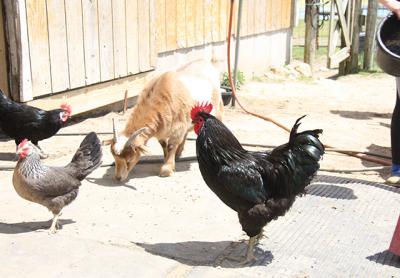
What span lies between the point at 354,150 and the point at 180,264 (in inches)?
159

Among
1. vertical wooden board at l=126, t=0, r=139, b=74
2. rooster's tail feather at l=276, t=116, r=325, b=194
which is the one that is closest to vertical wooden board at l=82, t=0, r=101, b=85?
vertical wooden board at l=126, t=0, r=139, b=74

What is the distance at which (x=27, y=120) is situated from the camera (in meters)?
6.25

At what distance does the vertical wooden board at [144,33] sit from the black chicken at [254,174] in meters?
5.35

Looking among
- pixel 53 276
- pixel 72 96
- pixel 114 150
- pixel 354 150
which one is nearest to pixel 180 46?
pixel 72 96

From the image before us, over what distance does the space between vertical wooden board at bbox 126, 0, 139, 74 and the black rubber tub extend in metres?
4.52

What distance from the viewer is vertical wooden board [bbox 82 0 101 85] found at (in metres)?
8.05

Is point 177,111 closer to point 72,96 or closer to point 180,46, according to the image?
point 72,96

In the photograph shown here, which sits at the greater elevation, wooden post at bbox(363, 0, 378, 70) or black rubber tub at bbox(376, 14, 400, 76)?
black rubber tub at bbox(376, 14, 400, 76)

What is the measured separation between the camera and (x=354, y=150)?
24.3 ft

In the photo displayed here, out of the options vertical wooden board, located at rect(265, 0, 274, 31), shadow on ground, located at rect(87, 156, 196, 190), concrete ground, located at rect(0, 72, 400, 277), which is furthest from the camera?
vertical wooden board, located at rect(265, 0, 274, 31)

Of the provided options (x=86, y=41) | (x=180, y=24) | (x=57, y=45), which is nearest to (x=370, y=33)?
(x=180, y=24)

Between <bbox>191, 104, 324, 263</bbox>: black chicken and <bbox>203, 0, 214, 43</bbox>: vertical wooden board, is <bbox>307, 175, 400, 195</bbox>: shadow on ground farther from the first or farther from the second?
<bbox>203, 0, 214, 43</bbox>: vertical wooden board

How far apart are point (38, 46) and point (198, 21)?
14.1ft

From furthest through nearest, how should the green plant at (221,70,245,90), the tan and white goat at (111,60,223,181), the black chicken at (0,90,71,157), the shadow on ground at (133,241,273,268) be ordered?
the green plant at (221,70,245,90)
the black chicken at (0,90,71,157)
the tan and white goat at (111,60,223,181)
the shadow on ground at (133,241,273,268)
